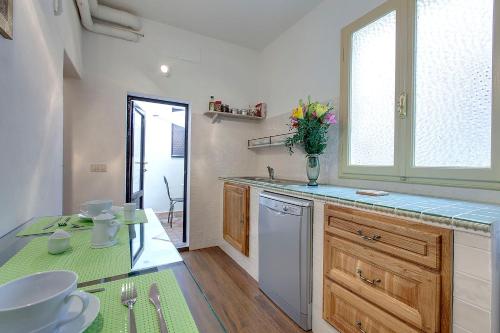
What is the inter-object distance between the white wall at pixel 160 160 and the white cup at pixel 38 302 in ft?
14.0

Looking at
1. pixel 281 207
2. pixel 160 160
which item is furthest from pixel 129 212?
pixel 160 160

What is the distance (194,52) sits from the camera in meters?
2.97

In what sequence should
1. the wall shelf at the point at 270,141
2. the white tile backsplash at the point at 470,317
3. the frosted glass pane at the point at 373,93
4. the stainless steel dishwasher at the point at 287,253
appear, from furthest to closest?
the wall shelf at the point at 270,141
the frosted glass pane at the point at 373,93
the stainless steel dishwasher at the point at 287,253
the white tile backsplash at the point at 470,317

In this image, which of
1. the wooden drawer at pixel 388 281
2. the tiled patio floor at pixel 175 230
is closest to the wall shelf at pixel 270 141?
the wooden drawer at pixel 388 281

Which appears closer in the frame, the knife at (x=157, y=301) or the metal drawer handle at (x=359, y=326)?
the knife at (x=157, y=301)

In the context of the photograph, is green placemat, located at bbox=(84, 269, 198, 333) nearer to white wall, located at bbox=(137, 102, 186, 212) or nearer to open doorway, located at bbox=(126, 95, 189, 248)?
open doorway, located at bbox=(126, 95, 189, 248)

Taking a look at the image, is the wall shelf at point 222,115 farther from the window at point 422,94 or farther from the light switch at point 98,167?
the window at point 422,94

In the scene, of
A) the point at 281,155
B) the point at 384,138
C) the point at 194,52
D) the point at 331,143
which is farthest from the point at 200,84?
the point at 384,138

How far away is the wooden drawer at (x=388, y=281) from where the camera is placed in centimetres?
93

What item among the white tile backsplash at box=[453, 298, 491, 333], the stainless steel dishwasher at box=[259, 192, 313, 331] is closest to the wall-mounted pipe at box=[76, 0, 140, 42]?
the stainless steel dishwasher at box=[259, 192, 313, 331]

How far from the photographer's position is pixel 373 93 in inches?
72.7

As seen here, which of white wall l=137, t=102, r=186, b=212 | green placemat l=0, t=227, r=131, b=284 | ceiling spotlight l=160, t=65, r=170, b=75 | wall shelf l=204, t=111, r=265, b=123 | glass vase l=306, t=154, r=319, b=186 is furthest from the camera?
white wall l=137, t=102, r=186, b=212

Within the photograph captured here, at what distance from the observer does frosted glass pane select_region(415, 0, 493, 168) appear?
125 cm

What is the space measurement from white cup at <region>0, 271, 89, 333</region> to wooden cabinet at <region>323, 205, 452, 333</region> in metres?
1.17
